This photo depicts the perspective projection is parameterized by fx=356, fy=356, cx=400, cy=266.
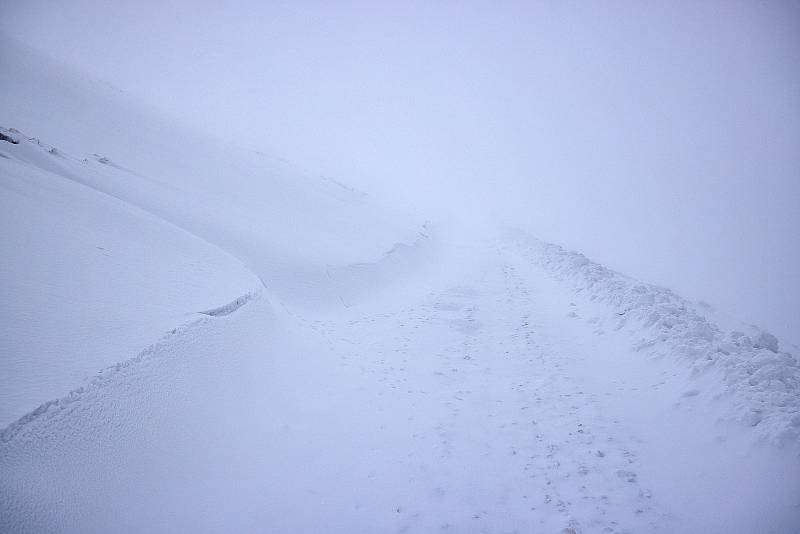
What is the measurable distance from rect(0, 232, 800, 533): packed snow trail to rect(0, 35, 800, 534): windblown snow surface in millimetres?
31

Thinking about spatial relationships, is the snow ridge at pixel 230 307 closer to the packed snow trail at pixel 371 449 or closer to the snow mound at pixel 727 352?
the packed snow trail at pixel 371 449

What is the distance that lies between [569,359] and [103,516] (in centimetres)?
887

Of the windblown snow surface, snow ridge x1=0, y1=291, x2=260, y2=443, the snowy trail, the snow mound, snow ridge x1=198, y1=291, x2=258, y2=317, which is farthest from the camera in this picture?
snow ridge x1=198, y1=291, x2=258, y2=317

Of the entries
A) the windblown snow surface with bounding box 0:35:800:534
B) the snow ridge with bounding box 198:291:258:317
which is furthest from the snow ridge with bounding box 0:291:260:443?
the snow ridge with bounding box 198:291:258:317

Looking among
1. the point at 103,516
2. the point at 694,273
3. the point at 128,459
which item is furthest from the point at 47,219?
the point at 694,273

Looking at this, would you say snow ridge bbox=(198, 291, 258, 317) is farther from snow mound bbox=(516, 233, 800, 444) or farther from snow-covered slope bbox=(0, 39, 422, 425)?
snow mound bbox=(516, 233, 800, 444)

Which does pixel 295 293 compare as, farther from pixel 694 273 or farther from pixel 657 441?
pixel 694 273

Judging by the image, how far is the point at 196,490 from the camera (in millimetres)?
4715

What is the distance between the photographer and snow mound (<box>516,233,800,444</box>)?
207 inches

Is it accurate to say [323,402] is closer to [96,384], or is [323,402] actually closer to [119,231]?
[96,384]

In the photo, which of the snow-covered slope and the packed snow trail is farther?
the snow-covered slope

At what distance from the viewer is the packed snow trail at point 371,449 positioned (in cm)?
403

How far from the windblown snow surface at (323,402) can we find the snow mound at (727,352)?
48 millimetres

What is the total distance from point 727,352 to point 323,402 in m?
8.08
